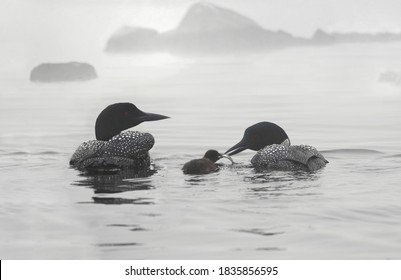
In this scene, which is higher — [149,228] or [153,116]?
[153,116]

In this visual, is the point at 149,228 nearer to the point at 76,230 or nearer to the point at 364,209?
the point at 76,230

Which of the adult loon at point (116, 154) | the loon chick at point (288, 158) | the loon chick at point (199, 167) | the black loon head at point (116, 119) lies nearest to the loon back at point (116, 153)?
the adult loon at point (116, 154)

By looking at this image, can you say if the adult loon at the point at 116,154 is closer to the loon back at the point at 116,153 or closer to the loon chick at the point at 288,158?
the loon back at the point at 116,153

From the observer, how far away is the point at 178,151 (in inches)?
526

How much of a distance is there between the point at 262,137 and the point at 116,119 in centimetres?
158

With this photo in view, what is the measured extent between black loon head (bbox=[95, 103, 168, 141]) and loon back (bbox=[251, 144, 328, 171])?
4.49ft

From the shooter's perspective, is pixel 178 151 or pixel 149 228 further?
pixel 178 151

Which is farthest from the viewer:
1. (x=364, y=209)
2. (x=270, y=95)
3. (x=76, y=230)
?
(x=270, y=95)

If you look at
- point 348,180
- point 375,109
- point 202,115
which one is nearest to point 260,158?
point 348,180

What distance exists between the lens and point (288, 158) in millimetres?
10914

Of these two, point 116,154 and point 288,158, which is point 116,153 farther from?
point 288,158

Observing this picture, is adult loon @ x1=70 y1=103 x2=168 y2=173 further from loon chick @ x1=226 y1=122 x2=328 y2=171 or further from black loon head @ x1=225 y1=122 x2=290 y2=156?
loon chick @ x1=226 y1=122 x2=328 y2=171

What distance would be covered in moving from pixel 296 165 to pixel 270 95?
525 inches

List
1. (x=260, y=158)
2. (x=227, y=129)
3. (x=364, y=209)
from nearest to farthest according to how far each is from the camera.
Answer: (x=364, y=209), (x=260, y=158), (x=227, y=129)
